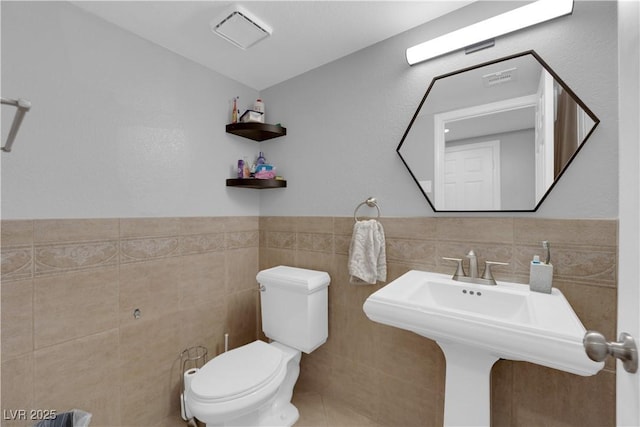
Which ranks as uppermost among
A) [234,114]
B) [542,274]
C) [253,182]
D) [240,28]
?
[240,28]

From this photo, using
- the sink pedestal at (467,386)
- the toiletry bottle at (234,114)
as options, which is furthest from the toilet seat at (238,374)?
the toiletry bottle at (234,114)

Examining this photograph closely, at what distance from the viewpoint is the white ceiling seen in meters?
1.28

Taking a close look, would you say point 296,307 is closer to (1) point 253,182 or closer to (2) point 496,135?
(1) point 253,182

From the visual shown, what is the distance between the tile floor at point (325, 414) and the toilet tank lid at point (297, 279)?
0.76 metres

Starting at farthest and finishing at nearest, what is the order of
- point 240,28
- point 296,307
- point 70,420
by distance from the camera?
1. point 296,307
2. point 240,28
3. point 70,420

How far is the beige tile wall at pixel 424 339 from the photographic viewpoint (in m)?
1.04

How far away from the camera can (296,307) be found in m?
1.62

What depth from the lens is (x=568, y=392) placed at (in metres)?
1.07

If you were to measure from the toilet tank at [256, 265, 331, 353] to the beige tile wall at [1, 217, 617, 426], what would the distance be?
11 centimetres

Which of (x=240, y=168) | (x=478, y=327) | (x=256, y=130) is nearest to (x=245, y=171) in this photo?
(x=240, y=168)

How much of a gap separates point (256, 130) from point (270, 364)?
Result: 1448 mm

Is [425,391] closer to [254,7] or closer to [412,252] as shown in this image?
[412,252]

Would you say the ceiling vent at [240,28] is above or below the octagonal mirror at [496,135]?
above

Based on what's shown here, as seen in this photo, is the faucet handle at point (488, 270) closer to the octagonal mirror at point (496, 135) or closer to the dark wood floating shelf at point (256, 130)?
the octagonal mirror at point (496, 135)
